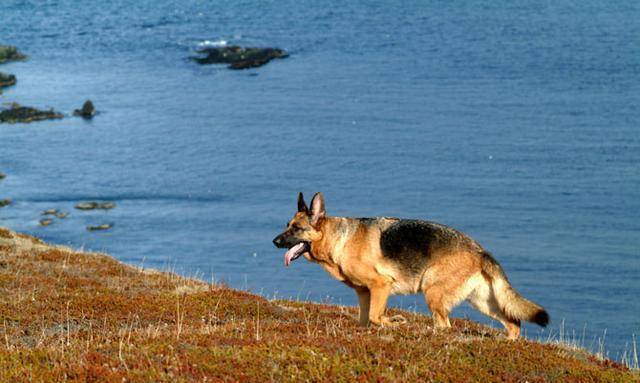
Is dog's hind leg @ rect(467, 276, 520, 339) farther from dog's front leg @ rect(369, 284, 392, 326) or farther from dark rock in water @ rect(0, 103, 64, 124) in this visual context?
dark rock in water @ rect(0, 103, 64, 124)

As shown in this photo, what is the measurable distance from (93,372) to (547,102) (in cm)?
13196

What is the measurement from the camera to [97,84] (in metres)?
154

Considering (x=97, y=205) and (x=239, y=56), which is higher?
(x=239, y=56)

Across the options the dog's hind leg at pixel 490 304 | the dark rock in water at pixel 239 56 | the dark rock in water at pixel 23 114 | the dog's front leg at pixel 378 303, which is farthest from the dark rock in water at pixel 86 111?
the dog's hind leg at pixel 490 304

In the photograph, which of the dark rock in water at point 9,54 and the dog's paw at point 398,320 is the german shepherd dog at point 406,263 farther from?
the dark rock in water at point 9,54

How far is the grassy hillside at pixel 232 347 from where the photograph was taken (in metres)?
14.7

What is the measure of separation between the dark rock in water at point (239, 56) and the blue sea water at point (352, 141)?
5.64 feet

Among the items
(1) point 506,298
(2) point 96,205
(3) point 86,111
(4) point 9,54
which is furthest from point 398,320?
(4) point 9,54

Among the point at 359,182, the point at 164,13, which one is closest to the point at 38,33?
the point at 164,13

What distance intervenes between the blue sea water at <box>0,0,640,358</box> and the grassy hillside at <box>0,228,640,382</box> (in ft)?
197

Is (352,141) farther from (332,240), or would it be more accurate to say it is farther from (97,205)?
(332,240)

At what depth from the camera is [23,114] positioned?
137 meters

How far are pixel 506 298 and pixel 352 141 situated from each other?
4458 inches

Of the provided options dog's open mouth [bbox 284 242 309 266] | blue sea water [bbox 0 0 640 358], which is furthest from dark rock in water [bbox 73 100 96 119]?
dog's open mouth [bbox 284 242 309 266]
